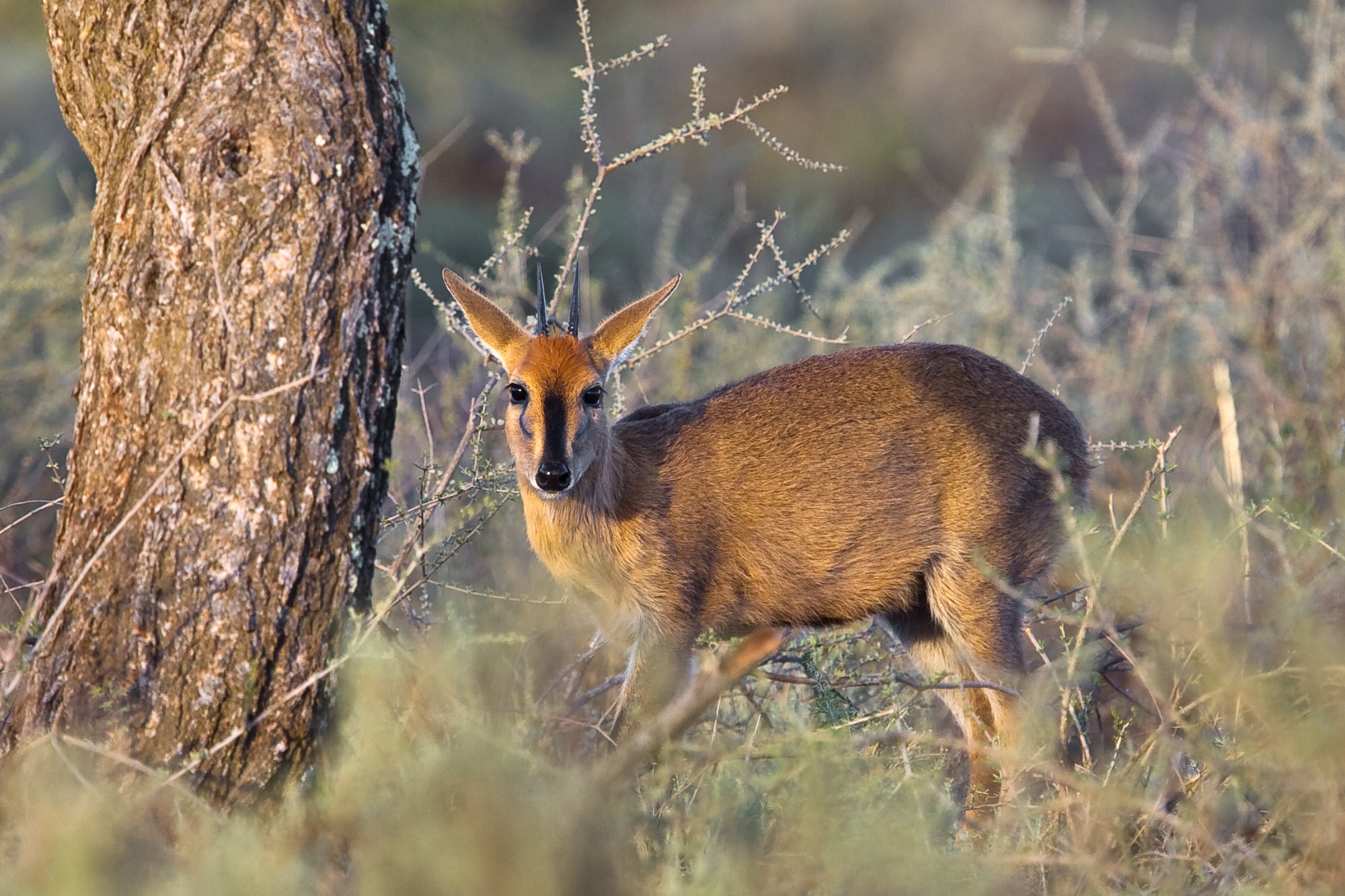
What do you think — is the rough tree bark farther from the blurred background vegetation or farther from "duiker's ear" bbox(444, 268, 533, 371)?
"duiker's ear" bbox(444, 268, 533, 371)

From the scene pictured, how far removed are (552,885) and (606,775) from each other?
29 cm

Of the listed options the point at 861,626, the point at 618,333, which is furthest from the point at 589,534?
the point at 861,626

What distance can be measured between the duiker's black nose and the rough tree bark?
1156mm

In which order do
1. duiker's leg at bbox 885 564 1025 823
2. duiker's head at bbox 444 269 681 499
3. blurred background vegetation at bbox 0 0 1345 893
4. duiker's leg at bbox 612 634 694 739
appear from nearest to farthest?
1. blurred background vegetation at bbox 0 0 1345 893
2. duiker's leg at bbox 612 634 694 739
3. duiker's head at bbox 444 269 681 499
4. duiker's leg at bbox 885 564 1025 823

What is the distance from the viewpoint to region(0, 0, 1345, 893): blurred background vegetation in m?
3.03

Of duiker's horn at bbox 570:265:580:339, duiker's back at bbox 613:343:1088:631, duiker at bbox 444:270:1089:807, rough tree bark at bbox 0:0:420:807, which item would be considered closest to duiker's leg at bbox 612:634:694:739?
duiker at bbox 444:270:1089:807

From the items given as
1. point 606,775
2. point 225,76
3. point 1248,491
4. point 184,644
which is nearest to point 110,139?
point 225,76

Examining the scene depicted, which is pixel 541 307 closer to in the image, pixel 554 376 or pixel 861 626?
pixel 554 376

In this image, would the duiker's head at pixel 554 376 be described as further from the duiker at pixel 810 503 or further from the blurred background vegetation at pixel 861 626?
the blurred background vegetation at pixel 861 626

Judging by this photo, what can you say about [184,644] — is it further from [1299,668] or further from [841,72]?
[841,72]

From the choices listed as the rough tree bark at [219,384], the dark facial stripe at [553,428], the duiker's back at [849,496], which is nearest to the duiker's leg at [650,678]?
the duiker's back at [849,496]

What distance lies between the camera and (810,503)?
17.7 feet

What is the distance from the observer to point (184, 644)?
11.9 feet

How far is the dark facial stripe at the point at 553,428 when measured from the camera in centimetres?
496
